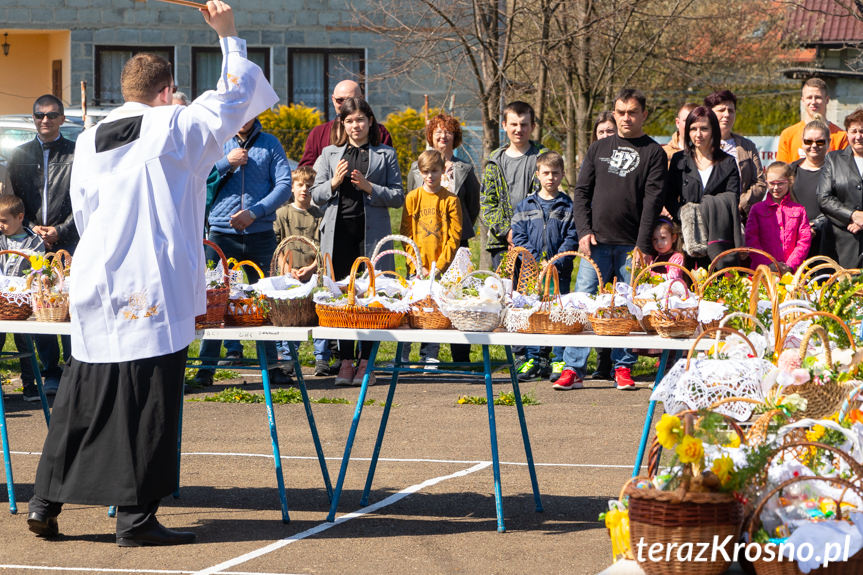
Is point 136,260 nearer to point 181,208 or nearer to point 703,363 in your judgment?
point 181,208

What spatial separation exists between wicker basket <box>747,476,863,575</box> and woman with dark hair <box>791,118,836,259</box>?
655 centimetres

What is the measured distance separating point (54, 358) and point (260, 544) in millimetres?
4545

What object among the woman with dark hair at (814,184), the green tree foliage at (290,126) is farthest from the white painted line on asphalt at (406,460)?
the green tree foliage at (290,126)

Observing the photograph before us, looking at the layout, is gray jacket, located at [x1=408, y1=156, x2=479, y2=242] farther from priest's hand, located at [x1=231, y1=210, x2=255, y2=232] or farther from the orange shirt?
the orange shirt

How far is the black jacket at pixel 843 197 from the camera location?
31.8ft

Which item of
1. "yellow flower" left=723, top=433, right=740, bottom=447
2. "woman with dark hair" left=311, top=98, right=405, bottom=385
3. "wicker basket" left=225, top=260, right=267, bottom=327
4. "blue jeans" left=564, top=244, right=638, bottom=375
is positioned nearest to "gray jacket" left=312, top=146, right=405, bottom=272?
"woman with dark hair" left=311, top=98, right=405, bottom=385

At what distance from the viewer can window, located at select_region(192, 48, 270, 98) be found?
2573cm

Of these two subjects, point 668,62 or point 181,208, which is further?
point 668,62

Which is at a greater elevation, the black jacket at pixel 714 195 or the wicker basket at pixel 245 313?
the black jacket at pixel 714 195

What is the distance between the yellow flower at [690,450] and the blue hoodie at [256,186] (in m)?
6.13

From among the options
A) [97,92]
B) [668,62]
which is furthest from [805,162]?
[97,92]

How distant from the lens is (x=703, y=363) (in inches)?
186

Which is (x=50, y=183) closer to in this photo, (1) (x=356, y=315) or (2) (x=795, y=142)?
(1) (x=356, y=315)

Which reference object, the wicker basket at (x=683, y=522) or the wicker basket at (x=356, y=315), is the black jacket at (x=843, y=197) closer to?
the wicker basket at (x=356, y=315)
